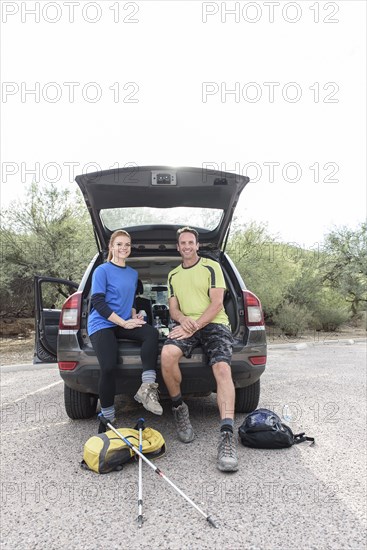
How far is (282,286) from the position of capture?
16.1 metres

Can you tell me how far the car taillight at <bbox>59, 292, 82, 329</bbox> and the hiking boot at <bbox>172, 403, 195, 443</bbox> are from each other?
111 centimetres

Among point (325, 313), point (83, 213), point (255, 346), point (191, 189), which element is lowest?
point (325, 313)

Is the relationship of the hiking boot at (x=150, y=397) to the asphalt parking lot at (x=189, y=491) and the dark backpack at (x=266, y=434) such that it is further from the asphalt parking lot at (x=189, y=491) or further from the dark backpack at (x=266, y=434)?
the dark backpack at (x=266, y=434)

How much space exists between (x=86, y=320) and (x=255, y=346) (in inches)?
58.7

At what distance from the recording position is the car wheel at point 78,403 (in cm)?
386

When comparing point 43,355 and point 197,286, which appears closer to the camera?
point 197,286

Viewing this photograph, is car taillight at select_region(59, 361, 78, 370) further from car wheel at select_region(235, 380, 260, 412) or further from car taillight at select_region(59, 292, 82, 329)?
car wheel at select_region(235, 380, 260, 412)

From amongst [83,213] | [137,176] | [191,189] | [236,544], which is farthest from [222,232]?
[83,213]

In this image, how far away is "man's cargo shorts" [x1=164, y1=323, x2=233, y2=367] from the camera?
338cm

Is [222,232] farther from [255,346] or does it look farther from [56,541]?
[56,541]

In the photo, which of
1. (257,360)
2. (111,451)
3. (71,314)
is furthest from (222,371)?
(71,314)

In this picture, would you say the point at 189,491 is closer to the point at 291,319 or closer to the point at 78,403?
the point at 78,403

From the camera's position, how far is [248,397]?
13.2 feet

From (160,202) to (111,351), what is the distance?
155cm
